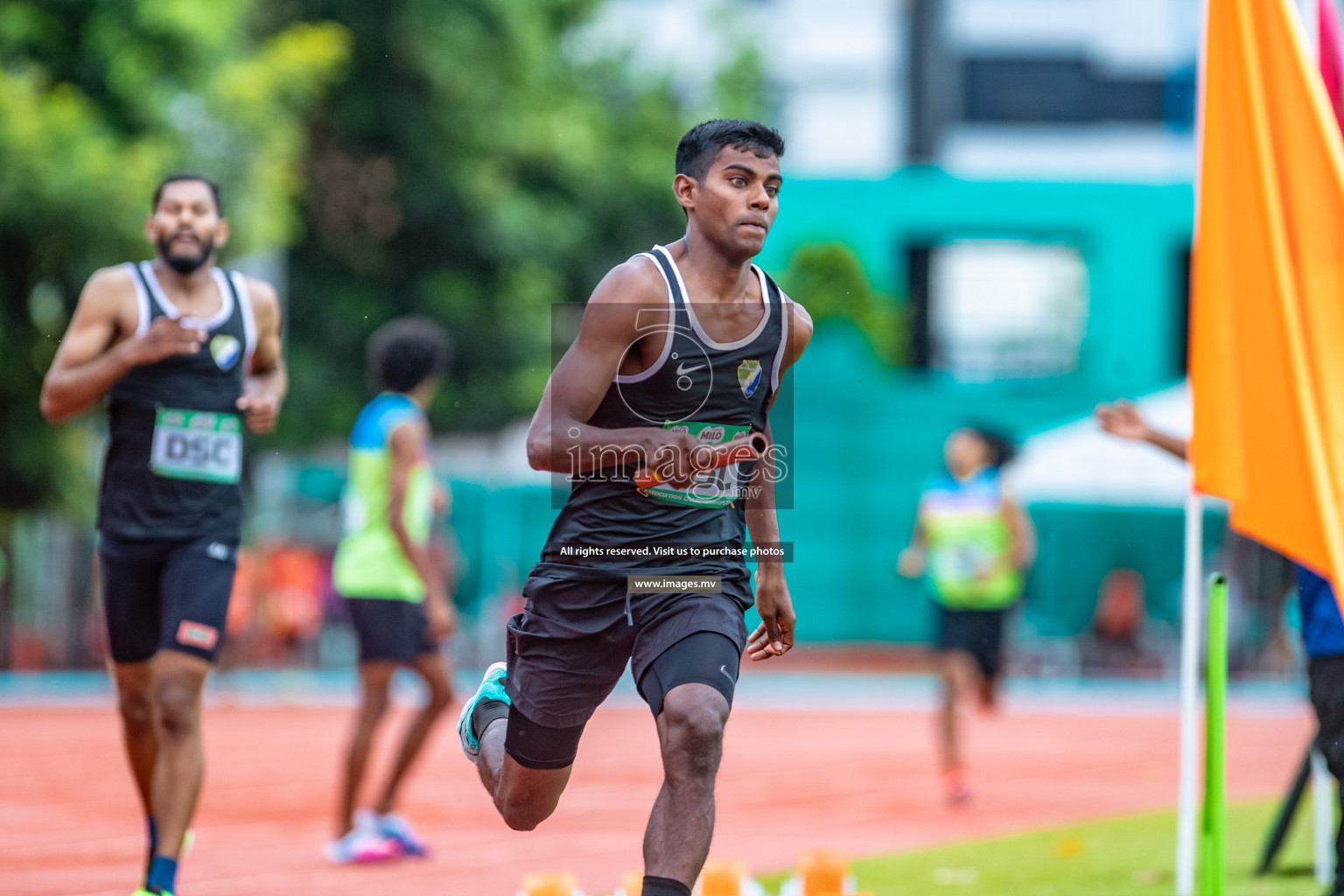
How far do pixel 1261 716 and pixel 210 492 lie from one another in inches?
585

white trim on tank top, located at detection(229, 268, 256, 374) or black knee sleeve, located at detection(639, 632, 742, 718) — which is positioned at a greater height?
white trim on tank top, located at detection(229, 268, 256, 374)

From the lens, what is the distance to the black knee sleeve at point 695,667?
4.42 m

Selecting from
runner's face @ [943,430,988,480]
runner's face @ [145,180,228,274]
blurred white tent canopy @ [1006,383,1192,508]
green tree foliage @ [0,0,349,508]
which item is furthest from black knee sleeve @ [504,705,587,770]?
blurred white tent canopy @ [1006,383,1192,508]

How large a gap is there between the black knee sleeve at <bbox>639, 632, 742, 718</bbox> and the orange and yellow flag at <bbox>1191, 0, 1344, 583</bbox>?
186 centimetres

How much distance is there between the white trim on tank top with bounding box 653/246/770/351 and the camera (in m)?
4.54

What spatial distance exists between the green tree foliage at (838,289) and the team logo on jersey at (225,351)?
2286 centimetres

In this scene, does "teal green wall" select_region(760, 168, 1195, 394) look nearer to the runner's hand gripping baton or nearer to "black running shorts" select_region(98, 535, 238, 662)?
"black running shorts" select_region(98, 535, 238, 662)

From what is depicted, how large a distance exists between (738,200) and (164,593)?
2.74 m

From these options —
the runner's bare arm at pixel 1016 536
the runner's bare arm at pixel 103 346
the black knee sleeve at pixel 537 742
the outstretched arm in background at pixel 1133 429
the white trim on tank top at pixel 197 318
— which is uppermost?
the white trim on tank top at pixel 197 318

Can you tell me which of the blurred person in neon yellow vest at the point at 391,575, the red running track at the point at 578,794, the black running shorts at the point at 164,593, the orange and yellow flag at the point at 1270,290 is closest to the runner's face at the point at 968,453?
the red running track at the point at 578,794

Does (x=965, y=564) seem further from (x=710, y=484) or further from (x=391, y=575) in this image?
(x=710, y=484)

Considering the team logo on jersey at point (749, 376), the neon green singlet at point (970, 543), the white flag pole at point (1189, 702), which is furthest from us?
the neon green singlet at point (970, 543)

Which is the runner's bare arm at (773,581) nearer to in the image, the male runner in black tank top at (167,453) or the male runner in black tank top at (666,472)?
the male runner in black tank top at (666,472)

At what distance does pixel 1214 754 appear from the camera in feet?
16.9
